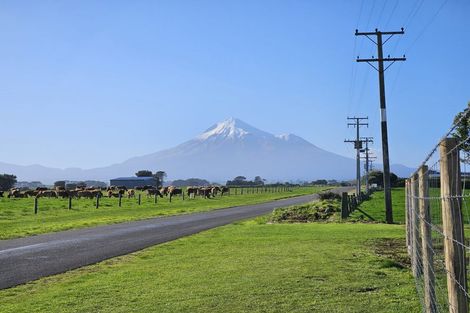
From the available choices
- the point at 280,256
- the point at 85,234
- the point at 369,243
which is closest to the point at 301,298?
the point at 280,256

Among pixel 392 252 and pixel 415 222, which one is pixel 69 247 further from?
pixel 415 222

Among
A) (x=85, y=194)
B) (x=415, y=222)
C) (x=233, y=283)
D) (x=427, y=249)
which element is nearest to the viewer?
(x=427, y=249)

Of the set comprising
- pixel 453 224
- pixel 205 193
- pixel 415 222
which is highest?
pixel 205 193

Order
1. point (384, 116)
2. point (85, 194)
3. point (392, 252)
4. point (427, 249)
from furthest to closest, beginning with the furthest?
1. point (85, 194)
2. point (384, 116)
3. point (392, 252)
4. point (427, 249)

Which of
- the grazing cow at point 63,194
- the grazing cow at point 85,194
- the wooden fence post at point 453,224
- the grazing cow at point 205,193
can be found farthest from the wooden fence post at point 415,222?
the grazing cow at point 205,193

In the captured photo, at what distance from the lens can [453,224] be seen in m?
4.27

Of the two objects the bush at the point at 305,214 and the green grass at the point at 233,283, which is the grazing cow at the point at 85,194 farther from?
the green grass at the point at 233,283

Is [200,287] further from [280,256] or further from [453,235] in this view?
[453,235]

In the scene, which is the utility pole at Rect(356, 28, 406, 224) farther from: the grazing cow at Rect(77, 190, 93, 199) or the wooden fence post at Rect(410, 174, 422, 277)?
the grazing cow at Rect(77, 190, 93, 199)

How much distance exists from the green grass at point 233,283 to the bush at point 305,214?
47.3 feet

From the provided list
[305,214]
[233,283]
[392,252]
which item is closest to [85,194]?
[305,214]

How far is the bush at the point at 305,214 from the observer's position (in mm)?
31328

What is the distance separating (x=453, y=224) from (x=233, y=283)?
6.99 meters

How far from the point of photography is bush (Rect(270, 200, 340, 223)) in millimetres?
31328
